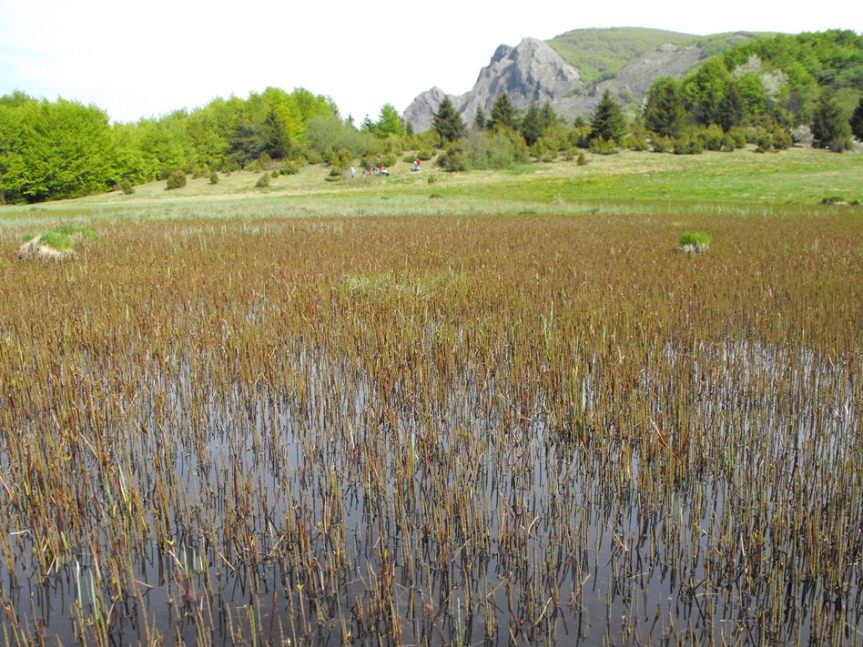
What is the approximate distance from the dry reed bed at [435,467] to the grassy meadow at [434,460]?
0.02m

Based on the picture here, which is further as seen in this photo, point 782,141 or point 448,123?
point 448,123

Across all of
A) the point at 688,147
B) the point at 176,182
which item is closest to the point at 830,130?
the point at 688,147

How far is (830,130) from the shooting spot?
5756 cm

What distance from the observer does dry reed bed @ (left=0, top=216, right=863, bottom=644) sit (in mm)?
2691

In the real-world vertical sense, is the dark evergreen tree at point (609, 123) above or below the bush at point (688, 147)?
above

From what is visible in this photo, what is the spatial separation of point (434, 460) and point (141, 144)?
7216 centimetres

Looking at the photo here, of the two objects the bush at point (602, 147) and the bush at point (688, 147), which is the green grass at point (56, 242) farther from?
the bush at point (688, 147)

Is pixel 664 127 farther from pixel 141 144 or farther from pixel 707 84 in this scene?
pixel 141 144

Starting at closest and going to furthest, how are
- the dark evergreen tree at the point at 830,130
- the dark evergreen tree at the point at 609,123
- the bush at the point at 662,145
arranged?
the dark evergreen tree at the point at 830,130 → the bush at the point at 662,145 → the dark evergreen tree at the point at 609,123

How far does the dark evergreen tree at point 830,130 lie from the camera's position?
56.0 meters

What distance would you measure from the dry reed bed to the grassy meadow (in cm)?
2

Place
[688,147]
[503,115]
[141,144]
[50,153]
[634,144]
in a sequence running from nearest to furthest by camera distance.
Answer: [688,147]
[50,153]
[634,144]
[141,144]
[503,115]

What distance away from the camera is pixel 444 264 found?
1112cm

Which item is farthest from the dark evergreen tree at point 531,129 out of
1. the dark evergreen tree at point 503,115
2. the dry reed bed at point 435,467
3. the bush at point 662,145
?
the dry reed bed at point 435,467
